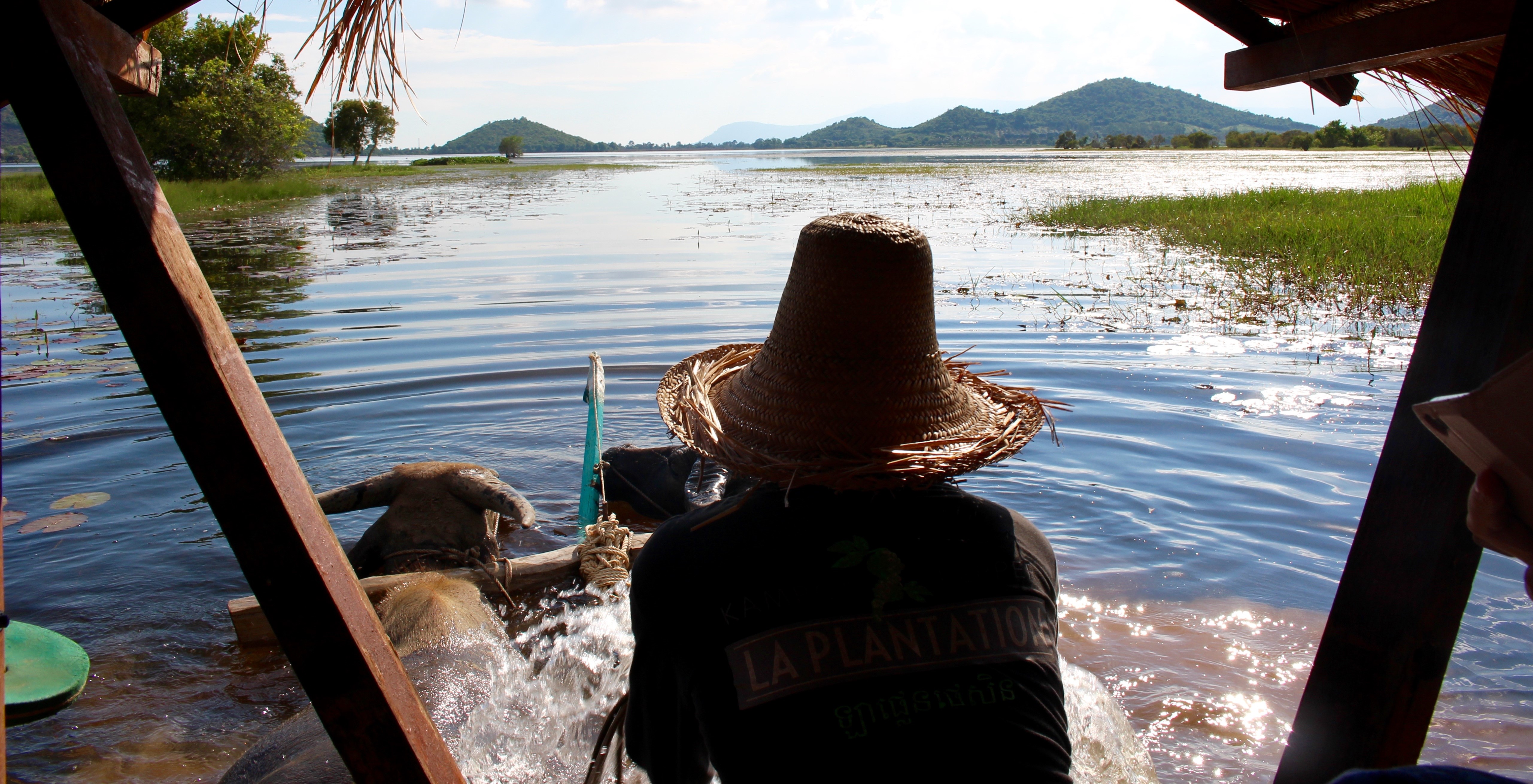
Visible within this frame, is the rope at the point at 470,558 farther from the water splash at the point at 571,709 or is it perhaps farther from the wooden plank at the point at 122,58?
the wooden plank at the point at 122,58

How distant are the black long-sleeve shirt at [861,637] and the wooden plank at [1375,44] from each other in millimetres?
1525

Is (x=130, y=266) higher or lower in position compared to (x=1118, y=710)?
higher

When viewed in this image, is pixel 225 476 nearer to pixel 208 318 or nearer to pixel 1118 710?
pixel 208 318

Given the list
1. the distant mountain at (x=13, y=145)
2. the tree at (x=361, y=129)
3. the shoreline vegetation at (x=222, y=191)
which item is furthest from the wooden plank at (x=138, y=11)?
the distant mountain at (x=13, y=145)

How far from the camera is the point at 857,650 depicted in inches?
61.4

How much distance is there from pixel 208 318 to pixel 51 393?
757cm

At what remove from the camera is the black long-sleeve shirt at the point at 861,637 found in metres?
1.51

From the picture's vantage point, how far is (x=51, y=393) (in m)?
7.18

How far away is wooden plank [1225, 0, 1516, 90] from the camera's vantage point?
2096 mm

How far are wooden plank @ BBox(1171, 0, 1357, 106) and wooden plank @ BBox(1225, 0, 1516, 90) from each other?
0.14ft

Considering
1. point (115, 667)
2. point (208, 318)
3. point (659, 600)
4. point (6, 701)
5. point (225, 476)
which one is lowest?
point (115, 667)

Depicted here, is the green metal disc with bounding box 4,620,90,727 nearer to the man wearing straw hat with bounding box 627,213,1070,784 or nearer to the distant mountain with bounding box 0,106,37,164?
the man wearing straw hat with bounding box 627,213,1070,784

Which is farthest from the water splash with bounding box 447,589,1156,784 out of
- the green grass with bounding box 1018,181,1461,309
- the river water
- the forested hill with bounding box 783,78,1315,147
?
the forested hill with bounding box 783,78,1315,147

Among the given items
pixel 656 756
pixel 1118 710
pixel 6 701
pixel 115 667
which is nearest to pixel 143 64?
pixel 656 756
